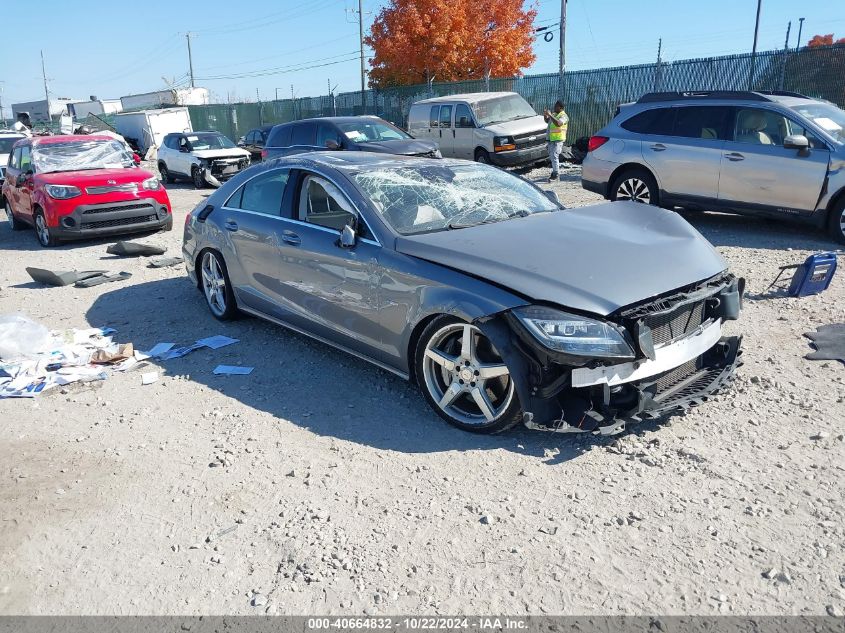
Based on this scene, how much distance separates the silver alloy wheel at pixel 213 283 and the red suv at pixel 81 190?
4.97 metres

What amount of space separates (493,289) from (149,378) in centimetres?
290

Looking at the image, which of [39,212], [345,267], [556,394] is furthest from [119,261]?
[556,394]

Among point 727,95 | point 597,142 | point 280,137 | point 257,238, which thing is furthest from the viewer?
point 280,137

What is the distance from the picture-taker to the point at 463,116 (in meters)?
17.4

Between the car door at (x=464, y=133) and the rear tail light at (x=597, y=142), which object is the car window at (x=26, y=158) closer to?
the rear tail light at (x=597, y=142)

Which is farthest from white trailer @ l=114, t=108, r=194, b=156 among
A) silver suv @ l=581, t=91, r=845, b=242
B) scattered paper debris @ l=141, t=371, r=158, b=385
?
scattered paper debris @ l=141, t=371, r=158, b=385

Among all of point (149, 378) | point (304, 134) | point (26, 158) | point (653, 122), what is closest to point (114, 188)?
point (26, 158)

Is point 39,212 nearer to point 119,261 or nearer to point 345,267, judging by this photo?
point 119,261

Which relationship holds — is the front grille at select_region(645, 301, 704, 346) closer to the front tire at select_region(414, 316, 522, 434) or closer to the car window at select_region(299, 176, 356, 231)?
the front tire at select_region(414, 316, 522, 434)

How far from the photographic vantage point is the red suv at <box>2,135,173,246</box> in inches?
417

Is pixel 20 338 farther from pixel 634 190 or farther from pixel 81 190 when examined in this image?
pixel 634 190

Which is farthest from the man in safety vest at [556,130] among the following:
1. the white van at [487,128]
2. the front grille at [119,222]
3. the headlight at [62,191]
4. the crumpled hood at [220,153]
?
the headlight at [62,191]

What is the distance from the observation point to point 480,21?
32875 mm

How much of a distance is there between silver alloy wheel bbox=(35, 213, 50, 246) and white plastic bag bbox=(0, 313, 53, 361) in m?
5.41
